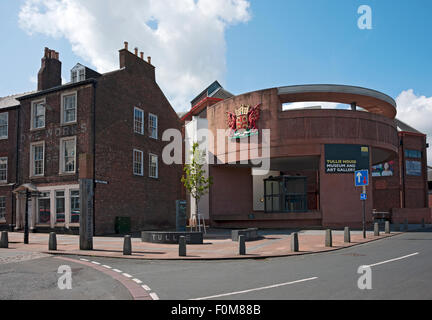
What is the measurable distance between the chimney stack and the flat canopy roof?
58.0 feet

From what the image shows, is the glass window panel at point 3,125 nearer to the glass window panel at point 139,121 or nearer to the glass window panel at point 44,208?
the glass window panel at point 44,208

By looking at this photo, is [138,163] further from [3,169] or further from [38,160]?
[3,169]

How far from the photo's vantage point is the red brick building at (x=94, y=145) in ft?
86.7

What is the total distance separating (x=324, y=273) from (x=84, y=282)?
6171 mm

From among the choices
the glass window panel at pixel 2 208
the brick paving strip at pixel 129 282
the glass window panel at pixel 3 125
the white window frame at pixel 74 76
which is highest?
the white window frame at pixel 74 76

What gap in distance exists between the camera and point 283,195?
3562cm

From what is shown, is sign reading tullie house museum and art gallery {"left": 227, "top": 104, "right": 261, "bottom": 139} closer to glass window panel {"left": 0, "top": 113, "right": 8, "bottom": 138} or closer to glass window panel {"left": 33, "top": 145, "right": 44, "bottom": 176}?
glass window panel {"left": 33, "top": 145, "right": 44, "bottom": 176}

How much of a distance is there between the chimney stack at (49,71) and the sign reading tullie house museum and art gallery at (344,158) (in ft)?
71.4

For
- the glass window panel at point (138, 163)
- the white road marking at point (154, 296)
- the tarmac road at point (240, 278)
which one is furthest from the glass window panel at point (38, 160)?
the white road marking at point (154, 296)

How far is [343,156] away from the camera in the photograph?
100ft

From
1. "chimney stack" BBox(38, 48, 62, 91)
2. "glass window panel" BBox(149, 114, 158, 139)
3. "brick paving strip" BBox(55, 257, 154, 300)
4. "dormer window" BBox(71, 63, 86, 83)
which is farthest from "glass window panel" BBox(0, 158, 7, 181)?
"brick paving strip" BBox(55, 257, 154, 300)

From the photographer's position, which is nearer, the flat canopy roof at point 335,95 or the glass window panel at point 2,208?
the glass window panel at point 2,208

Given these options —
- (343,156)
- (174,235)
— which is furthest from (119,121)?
(343,156)

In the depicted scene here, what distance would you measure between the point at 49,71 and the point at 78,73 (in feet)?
11.3
